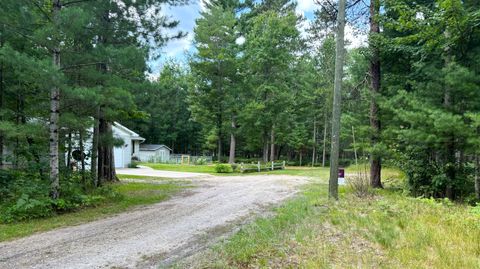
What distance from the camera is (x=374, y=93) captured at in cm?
1151

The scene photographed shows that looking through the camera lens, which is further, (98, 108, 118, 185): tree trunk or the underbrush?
(98, 108, 118, 185): tree trunk

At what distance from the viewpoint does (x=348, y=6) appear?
1223 centimetres

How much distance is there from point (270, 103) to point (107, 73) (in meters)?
23.0

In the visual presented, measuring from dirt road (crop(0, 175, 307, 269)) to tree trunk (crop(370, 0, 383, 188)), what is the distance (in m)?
5.35

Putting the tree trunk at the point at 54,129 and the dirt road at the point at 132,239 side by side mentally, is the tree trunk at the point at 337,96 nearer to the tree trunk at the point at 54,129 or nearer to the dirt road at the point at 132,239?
the dirt road at the point at 132,239

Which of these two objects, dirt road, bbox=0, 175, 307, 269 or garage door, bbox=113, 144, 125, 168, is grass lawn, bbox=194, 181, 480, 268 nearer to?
dirt road, bbox=0, 175, 307, 269

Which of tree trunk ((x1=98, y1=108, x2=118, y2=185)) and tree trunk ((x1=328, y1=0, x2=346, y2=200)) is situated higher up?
tree trunk ((x1=328, y1=0, x2=346, y2=200))

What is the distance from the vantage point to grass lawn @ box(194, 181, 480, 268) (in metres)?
4.13

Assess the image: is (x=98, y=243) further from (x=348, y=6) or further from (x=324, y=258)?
(x=348, y=6)

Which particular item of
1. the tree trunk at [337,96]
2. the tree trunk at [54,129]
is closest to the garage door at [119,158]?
the tree trunk at [54,129]

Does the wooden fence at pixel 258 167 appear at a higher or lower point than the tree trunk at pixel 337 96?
lower

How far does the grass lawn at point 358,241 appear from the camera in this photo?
13.5ft

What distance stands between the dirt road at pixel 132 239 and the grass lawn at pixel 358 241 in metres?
0.65

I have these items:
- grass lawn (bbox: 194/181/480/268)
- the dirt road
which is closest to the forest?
the dirt road
